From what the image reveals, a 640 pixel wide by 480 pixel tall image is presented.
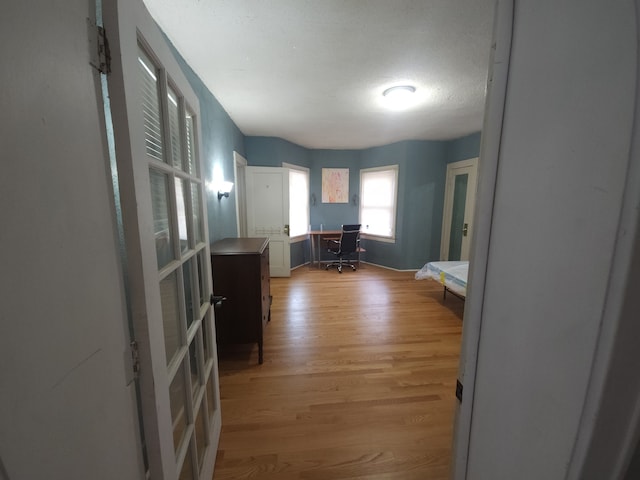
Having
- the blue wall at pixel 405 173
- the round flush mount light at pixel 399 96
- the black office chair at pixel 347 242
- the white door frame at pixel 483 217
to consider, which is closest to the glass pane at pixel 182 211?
the white door frame at pixel 483 217

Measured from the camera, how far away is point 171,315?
2.82 feet

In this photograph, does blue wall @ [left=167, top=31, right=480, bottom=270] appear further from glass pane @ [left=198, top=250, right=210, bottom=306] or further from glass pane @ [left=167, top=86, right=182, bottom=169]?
glass pane @ [left=167, top=86, right=182, bottom=169]

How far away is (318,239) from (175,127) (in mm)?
4082

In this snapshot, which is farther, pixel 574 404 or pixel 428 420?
pixel 428 420

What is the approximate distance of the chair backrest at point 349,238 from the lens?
4.50 metres

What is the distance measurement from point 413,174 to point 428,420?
3.90 m

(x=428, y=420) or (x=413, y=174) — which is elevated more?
(x=413, y=174)

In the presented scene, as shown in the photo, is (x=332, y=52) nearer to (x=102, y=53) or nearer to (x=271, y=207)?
(x=102, y=53)

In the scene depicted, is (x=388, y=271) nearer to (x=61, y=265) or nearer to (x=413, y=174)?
(x=413, y=174)

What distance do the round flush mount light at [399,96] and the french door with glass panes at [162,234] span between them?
6.26 feet

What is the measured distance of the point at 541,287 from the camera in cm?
47

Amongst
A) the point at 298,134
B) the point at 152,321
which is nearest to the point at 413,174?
the point at 298,134

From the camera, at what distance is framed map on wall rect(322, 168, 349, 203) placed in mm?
5090

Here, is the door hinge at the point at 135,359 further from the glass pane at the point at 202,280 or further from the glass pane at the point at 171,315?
the glass pane at the point at 202,280
